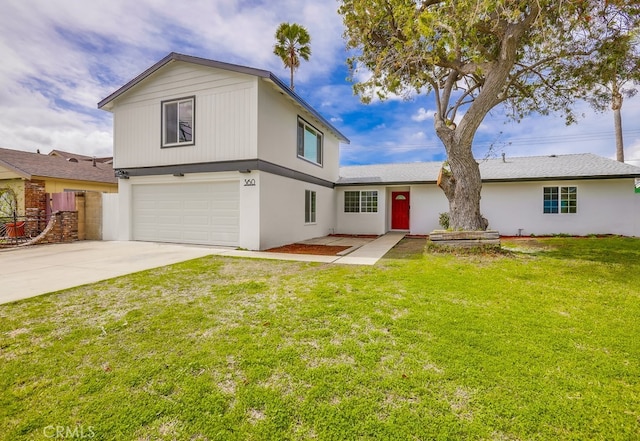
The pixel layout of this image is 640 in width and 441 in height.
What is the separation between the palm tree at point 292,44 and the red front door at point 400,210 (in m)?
11.0

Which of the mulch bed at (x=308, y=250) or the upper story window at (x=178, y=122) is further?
the upper story window at (x=178, y=122)

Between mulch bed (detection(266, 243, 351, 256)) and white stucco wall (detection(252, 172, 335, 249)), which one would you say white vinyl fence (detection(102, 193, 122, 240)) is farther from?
mulch bed (detection(266, 243, 351, 256))

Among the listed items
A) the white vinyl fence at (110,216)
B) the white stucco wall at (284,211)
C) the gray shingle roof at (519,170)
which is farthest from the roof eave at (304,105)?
the white vinyl fence at (110,216)

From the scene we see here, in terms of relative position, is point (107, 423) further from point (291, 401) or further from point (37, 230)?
point (37, 230)

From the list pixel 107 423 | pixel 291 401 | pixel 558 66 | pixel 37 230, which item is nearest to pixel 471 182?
pixel 558 66

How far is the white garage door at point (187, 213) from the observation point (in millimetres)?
10391

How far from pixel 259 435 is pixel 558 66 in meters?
14.3

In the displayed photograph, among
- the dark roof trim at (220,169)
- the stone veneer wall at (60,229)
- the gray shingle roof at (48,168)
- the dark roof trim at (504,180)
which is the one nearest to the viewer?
the dark roof trim at (220,169)

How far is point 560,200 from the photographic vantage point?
547 inches

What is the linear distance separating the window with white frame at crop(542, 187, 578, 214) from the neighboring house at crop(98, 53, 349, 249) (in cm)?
1142

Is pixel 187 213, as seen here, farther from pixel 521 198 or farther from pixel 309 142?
A: pixel 521 198

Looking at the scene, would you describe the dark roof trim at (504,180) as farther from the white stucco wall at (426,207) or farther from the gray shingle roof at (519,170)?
the white stucco wall at (426,207)

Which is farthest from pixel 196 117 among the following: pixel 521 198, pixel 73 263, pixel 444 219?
pixel 521 198

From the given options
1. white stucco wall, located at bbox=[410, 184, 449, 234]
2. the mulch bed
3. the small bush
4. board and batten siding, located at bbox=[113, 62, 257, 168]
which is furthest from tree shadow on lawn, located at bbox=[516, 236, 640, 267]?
board and batten siding, located at bbox=[113, 62, 257, 168]
